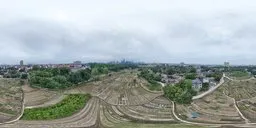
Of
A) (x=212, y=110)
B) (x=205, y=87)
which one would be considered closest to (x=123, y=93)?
(x=205, y=87)

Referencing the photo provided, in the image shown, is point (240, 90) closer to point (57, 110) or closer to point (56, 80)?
point (56, 80)

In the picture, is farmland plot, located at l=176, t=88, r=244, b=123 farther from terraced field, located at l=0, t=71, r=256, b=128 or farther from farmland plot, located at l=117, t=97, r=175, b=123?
farmland plot, located at l=117, t=97, r=175, b=123

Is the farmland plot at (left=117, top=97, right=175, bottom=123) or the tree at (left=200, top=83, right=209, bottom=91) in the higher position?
the tree at (left=200, top=83, right=209, bottom=91)

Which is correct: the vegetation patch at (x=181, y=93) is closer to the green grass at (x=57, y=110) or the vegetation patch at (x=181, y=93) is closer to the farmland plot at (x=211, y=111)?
the farmland plot at (x=211, y=111)

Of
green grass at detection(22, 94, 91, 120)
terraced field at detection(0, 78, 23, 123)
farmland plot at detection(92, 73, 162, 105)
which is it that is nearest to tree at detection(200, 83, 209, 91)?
farmland plot at detection(92, 73, 162, 105)

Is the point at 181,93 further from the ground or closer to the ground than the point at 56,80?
closer to the ground

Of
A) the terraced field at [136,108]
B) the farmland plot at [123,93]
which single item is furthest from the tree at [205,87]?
the farmland plot at [123,93]

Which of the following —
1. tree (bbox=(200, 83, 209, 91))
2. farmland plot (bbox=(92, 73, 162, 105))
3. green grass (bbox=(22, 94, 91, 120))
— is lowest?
green grass (bbox=(22, 94, 91, 120))

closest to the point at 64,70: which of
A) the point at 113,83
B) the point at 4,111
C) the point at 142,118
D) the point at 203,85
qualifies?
the point at 113,83

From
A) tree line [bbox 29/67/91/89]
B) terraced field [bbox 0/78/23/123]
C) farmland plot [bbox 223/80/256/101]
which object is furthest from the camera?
tree line [bbox 29/67/91/89]
